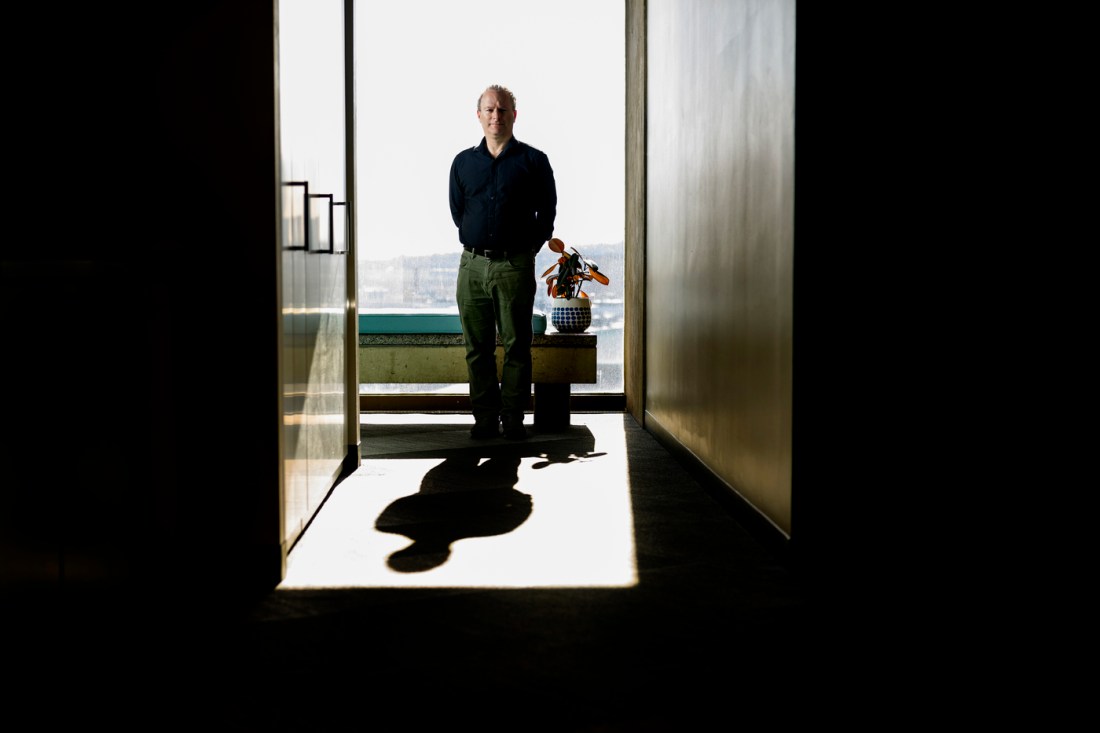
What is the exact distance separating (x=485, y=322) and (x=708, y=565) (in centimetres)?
294

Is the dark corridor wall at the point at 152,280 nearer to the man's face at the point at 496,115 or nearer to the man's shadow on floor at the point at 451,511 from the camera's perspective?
the man's shadow on floor at the point at 451,511

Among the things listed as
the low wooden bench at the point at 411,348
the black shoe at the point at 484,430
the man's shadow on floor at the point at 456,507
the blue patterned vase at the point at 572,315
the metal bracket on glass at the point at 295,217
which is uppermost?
the metal bracket on glass at the point at 295,217

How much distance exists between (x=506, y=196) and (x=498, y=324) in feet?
2.30

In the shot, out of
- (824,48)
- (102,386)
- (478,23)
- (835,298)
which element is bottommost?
(102,386)

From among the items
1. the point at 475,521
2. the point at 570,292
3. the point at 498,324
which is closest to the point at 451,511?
the point at 475,521

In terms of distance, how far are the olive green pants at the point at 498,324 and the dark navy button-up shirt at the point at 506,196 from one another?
0.37 ft

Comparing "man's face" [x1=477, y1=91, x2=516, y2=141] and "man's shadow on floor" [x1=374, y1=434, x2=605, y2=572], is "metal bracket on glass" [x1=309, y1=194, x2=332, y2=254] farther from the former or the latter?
"man's face" [x1=477, y1=91, x2=516, y2=141]

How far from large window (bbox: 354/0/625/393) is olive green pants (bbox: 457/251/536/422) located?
1.35m

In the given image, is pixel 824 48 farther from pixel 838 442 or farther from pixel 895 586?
pixel 895 586

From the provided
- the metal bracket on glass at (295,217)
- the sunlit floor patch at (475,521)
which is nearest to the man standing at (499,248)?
the sunlit floor patch at (475,521)

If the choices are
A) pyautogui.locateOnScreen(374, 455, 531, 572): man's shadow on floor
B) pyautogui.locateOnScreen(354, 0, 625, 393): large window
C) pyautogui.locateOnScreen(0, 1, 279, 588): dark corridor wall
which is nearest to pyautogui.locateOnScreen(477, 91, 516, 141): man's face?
pyautogui.locateOnScreen(354, 0, 625, 393): large window

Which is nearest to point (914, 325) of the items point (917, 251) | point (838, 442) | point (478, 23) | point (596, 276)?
point (917, 251)

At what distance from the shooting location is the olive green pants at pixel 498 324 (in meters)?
5.48

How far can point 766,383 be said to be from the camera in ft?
10.3
